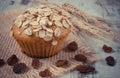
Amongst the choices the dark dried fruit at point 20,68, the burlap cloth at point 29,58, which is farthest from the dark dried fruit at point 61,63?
the dark dried fruit at point 20,68

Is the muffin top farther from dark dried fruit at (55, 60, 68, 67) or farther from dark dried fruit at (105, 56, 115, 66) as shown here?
dark dried fruit at (105, 56, 115, 66)

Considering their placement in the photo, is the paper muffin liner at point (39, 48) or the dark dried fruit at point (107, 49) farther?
the dark dried fruit at point (107, 49)

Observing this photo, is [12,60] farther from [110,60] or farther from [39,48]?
[110,60]

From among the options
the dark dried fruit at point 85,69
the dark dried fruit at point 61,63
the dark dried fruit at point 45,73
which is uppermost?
the dark dried fruit at point 85,69

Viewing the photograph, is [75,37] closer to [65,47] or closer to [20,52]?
[65,47]

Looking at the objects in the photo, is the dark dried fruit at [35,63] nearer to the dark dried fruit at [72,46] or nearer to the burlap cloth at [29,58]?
the burlap cloth at [29,58]

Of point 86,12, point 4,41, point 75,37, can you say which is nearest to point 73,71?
point 75,37

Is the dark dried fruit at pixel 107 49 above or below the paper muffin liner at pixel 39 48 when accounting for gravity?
above

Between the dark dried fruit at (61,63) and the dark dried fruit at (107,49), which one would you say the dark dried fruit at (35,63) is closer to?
the dark dried fruit at (61,63)
